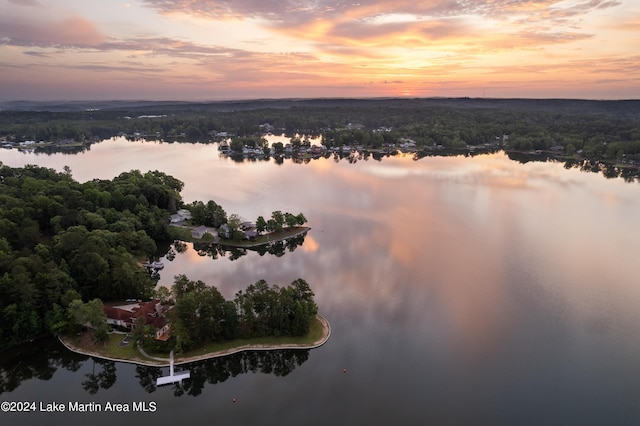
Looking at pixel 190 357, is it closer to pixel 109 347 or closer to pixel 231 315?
pixel 231 315

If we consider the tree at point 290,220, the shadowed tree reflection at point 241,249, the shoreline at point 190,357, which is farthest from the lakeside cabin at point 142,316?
the tree at point 290,220

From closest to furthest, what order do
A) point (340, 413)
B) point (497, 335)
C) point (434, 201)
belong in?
point (340, 413)
point (497, 335)
point (434, 201)

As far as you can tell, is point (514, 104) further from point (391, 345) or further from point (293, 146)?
point (391, 345)

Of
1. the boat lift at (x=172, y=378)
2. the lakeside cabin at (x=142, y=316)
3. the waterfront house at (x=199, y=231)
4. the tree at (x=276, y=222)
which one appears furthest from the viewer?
the tree at (x=276, y=222)

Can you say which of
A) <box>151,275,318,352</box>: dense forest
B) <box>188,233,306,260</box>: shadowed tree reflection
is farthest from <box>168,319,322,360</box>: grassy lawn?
<box>188,233,306,260</box>: shadowed tree reflection

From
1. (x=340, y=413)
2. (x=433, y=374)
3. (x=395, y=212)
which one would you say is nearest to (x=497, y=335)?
(x=433, y=374)

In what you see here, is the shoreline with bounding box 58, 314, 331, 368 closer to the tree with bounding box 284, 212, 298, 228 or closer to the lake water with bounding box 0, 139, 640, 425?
the lake water with bounding box 0, 139, 640, 425

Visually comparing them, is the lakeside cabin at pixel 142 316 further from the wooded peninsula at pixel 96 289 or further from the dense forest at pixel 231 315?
→ the dense forest at pixel 231 315
